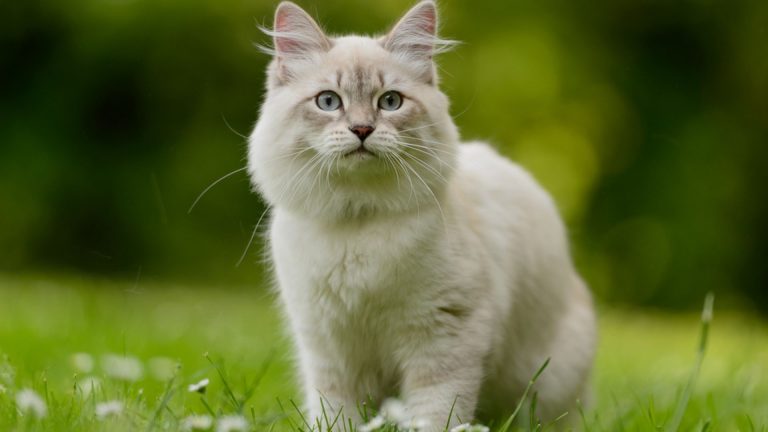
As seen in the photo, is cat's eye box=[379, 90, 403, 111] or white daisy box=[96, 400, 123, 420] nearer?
white daisy box=[96, 400, 123, 420]

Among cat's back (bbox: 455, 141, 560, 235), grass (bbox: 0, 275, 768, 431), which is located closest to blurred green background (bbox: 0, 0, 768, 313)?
grass (bbox: 0, 275, 768, 431)

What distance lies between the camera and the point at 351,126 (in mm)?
2654

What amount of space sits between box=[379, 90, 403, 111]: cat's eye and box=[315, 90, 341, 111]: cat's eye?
13 cm

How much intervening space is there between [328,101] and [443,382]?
35.6 inches

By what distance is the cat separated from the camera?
273cm

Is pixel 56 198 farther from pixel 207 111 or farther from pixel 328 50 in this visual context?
pixel 328 50

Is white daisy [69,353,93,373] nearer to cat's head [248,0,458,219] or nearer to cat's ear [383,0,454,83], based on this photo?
cat's head [248,0,458,219]

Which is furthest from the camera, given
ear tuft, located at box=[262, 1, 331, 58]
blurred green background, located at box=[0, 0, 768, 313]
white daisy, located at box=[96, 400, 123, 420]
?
blurred green background, located at box=[0, 0, 768, 313]

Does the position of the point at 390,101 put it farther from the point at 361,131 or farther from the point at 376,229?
the point at 376,229

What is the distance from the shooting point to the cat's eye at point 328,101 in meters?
2.78

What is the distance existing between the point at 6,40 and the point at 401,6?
3.92 metres

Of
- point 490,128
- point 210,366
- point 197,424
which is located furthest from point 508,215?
point 490,128

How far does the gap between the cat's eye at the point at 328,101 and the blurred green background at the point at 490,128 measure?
19.7 ft

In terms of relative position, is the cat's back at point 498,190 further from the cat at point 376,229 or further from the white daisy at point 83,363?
the white daisy at point 83,363
